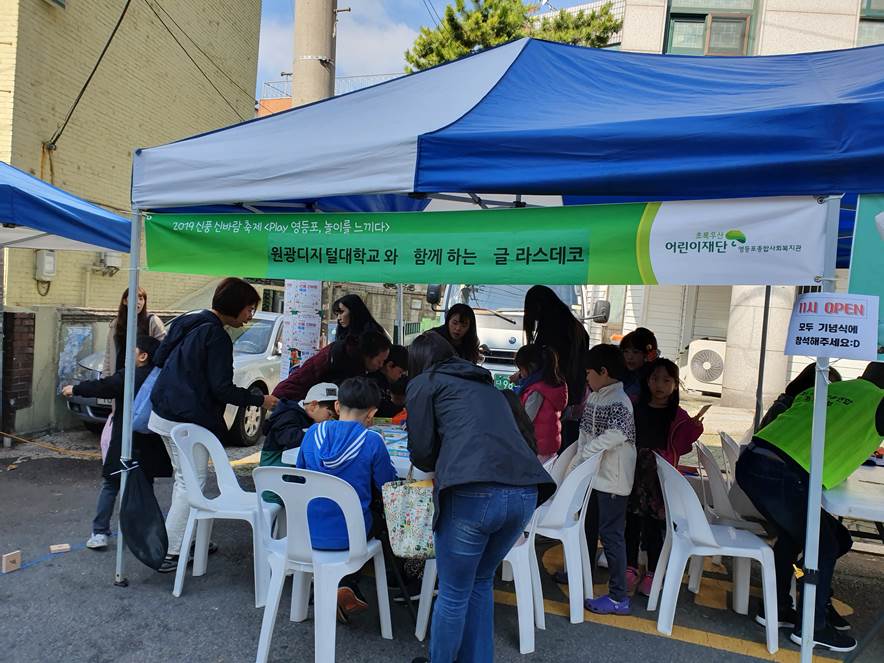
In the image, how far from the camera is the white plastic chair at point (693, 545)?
11.2ft

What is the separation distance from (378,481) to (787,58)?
11.9 feet

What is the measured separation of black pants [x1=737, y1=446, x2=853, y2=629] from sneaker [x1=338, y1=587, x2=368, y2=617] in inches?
87.5

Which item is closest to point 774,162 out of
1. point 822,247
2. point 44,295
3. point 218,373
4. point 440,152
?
point 822,247

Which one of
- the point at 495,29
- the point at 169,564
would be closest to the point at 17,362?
the point at 169,564

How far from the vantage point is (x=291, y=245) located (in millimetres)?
3475

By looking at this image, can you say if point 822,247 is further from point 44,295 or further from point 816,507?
point 44,295

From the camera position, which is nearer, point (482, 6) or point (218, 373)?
point (218, 373)

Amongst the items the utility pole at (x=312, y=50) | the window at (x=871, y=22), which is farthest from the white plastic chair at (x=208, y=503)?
the window at (x=871, y=22)

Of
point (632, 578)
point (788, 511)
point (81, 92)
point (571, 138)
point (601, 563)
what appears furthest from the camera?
point (81, 92)

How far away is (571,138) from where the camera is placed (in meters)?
2.96

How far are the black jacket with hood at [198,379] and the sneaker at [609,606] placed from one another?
2303 millimetres

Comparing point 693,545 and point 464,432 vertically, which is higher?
point 464,432

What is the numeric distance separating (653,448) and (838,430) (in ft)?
3.69

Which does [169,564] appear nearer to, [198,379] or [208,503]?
[208,503]
